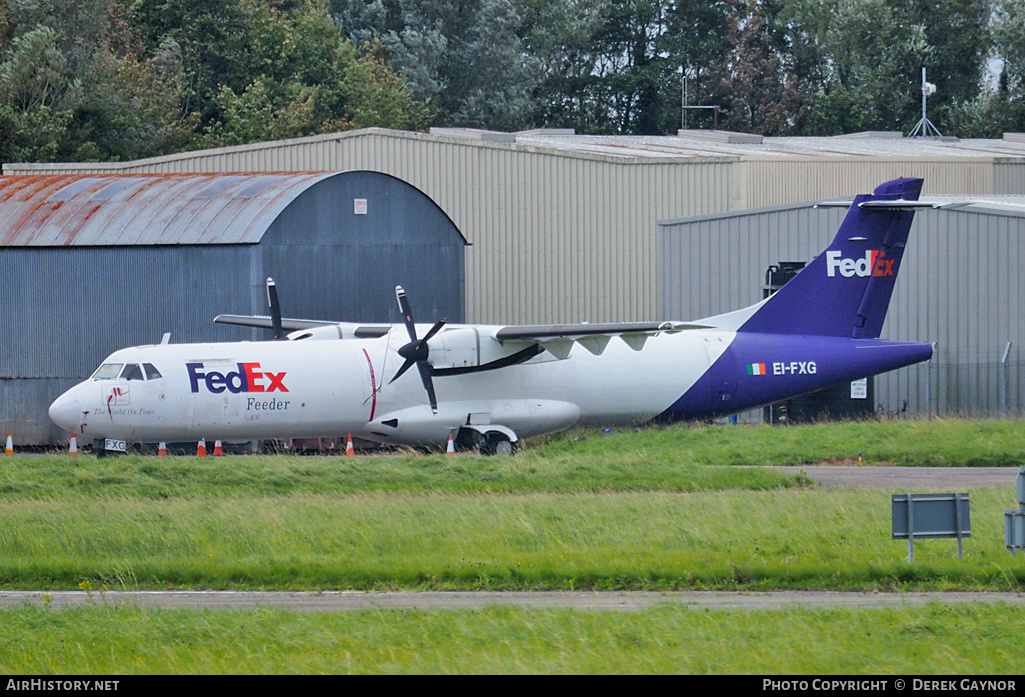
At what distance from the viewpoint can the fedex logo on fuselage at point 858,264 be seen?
28.8 meters

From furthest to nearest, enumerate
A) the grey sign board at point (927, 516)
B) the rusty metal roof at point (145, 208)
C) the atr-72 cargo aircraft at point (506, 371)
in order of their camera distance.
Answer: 1. the rusty metal roof at point (145, 208)
2. the atr-72 cargo aircraft at point (506, 371)
3. the grey sign board at point (927, 516)

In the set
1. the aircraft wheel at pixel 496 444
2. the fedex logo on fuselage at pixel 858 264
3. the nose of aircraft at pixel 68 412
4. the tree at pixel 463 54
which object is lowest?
the aircraft wheel at pixel 496 444

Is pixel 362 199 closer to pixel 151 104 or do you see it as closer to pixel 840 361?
pixel 840 361

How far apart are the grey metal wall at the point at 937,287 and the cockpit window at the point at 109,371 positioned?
54.8 feet

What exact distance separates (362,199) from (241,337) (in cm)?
484

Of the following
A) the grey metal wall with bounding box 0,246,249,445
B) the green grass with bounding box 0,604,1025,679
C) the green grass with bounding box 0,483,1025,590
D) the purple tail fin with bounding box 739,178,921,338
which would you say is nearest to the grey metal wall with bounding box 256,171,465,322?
the grey metal wall with bounding box 0,246,249,445

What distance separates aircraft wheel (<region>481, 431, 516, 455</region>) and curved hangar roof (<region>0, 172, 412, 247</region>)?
7.95 m

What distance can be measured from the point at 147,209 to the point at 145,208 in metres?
0.10

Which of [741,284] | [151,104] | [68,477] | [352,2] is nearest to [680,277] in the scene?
[741,284]

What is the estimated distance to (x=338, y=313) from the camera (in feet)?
110

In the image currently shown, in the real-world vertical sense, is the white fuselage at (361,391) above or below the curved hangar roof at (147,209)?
below

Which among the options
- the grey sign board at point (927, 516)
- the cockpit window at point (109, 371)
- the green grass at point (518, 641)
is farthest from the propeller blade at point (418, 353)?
the green grass at point (518, 641)

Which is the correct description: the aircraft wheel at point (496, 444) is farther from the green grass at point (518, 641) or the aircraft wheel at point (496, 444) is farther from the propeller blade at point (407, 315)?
the green grass at point (518, 641)

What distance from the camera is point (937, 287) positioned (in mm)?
32250
